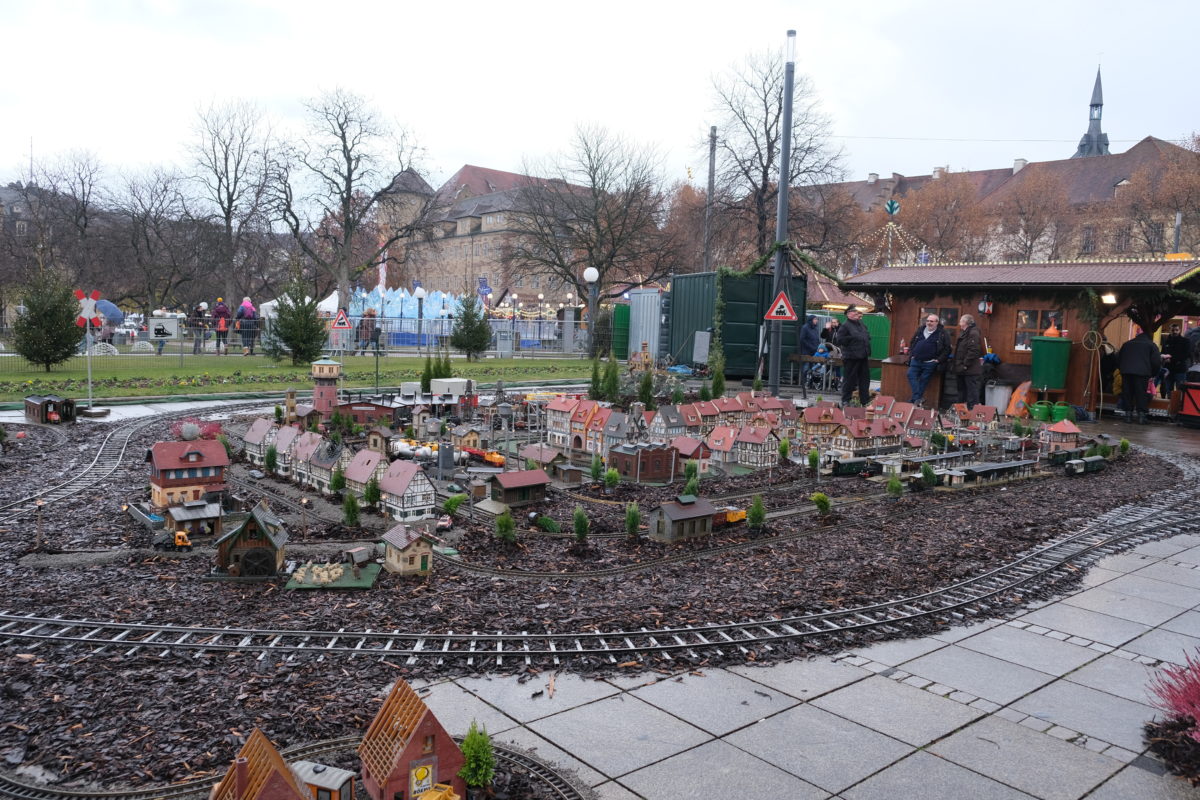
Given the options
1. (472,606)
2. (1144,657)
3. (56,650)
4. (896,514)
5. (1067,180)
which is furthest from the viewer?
(1067,180)

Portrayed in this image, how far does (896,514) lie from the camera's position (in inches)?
421

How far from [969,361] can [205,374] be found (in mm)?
23004

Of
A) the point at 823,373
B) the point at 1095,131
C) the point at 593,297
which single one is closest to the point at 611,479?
the point at 823,373

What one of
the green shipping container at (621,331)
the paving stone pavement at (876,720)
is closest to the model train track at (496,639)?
the paving stone pavement at (876,720)

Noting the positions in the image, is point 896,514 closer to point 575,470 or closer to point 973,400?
point 575,470

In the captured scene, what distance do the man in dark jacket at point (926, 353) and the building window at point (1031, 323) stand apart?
7.75 ft

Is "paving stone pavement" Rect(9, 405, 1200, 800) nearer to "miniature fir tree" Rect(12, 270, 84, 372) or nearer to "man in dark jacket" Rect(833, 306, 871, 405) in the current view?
"man in dark jacket" Rect(833, 306, 871, 405)

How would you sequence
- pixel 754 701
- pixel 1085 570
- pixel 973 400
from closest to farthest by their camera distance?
pixel 754 701
pixel 1085 570
pixel 973 400

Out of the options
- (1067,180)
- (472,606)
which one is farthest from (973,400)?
(1067,180)

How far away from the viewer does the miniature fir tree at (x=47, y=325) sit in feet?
82.9

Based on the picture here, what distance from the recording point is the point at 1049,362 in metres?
19.9

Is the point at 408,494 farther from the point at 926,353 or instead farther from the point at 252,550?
the point at 926,353

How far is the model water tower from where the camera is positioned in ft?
48.4

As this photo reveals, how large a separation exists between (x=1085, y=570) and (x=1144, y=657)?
94.8 inches
